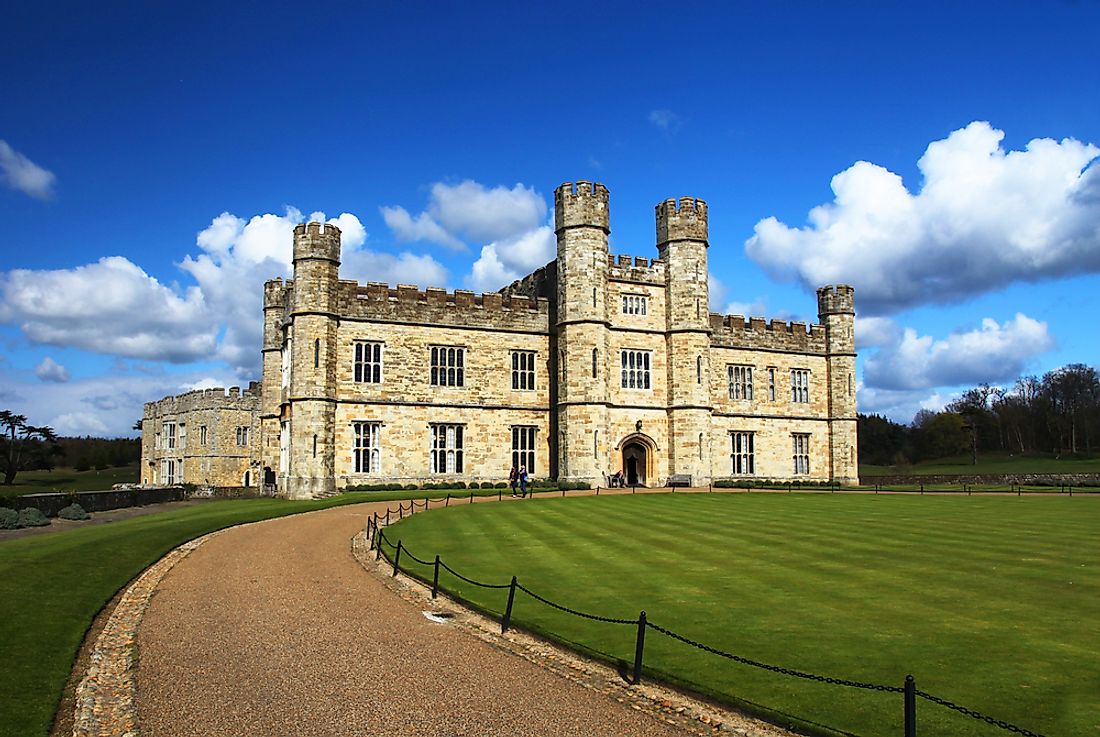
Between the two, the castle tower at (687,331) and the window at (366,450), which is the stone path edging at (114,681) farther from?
the castle tower at (687,331)

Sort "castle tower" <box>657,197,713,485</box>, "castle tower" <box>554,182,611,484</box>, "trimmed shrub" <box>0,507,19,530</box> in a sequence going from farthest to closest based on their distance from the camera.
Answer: "castle tower" <box>657,197,713,485</box>, "castle tower" <box>554,182,611,484</box>, "trimmed shrub" <box>0,507,19,530</box>

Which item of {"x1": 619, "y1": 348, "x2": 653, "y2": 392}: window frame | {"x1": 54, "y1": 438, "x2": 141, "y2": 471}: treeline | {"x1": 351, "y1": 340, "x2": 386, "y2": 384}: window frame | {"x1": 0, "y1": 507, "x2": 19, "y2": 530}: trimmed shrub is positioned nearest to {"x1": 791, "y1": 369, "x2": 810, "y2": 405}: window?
{"x1": 619, "y1": 348, "x2": 653, "y2": 392}: window frame

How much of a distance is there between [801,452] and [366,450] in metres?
25.1

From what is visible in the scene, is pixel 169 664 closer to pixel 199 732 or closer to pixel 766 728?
pixel 199 732

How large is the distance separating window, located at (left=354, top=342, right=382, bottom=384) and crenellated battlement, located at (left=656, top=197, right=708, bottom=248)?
16016 millimetres

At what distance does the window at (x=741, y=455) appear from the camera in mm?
47000

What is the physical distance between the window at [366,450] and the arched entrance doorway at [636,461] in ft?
41.2

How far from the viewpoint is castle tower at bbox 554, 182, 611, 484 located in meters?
40.3

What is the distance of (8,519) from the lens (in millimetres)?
26594

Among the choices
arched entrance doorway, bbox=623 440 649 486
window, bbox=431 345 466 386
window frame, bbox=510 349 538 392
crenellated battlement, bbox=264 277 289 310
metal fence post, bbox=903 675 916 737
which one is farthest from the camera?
crenellated battlement, bbox=264 277 289 310

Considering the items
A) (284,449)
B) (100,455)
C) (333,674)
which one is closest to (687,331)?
(284,449)

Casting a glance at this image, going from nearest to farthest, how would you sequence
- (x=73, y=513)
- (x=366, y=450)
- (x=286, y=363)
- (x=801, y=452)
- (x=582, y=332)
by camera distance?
(x=73, y=513) < (x=366, y=450) < (x=582, y=332) < (x=286, y=363) < (x=801, y=452)

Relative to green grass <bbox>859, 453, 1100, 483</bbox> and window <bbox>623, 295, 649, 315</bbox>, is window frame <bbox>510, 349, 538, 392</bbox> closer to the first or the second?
window <bbox>623, 295, 649, 315</bbox>

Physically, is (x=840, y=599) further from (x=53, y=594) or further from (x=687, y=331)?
(x=687, y=331)
